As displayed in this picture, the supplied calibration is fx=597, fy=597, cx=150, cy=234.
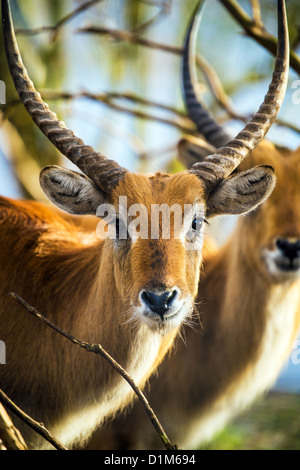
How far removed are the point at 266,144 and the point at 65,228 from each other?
2.39m

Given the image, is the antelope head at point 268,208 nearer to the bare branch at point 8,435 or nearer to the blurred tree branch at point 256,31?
the blurred tree branch at point 256,31

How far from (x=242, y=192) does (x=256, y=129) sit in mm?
519

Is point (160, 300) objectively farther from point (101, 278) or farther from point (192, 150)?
point (192, 150)

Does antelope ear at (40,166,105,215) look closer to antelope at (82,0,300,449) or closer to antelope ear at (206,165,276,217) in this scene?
antelope ear at (206,165,276,217)

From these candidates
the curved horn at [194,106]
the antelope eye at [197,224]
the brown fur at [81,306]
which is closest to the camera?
the brown fur at [81,306]

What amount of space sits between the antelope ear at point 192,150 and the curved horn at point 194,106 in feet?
0.39

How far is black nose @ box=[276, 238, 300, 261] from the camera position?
235 inches

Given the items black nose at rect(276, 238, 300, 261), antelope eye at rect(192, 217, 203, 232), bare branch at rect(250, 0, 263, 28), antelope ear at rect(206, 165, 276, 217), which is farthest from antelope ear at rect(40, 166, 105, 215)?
bare branch at rect(250, 0, 263, 28)

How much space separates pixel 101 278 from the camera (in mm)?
4965

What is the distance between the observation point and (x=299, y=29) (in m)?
6.57

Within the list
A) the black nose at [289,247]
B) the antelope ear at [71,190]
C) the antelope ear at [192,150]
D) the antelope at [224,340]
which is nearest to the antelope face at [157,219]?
the antelope ear at [71,190]

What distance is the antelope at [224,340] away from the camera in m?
6.52

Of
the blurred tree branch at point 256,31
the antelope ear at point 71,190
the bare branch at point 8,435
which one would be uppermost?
the blurred tree branch at point 256,31
